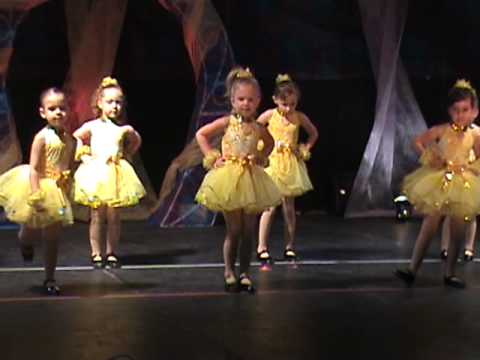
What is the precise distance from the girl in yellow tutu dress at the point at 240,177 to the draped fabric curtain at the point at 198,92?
8.50 ft

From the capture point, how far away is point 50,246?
5598 mm

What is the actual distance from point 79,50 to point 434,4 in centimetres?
346

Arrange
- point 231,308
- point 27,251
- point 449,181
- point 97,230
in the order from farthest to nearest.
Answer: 1. point 97,230
2. point 27,251
3. point 449,181
4. point 231,308

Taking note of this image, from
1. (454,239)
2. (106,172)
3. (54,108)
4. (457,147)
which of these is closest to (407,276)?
(454,239)

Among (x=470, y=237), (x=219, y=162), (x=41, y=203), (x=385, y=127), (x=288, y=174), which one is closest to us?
(x=41, y=203)

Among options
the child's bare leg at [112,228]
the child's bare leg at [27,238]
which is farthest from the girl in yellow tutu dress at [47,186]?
the child's bare leg at [112,228]

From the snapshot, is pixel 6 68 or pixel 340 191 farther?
pixel 340 191

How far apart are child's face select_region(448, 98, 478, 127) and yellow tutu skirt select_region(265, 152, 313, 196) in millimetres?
1300

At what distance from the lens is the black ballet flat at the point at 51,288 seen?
553 cm

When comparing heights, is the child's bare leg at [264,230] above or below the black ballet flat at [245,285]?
above

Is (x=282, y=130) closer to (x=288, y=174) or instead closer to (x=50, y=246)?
(x=288, y=174)

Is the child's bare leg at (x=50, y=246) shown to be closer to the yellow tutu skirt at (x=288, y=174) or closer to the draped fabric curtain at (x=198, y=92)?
the yellow tutu skirt at (x=288, y=174)

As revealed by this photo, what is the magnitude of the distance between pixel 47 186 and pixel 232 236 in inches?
43.8

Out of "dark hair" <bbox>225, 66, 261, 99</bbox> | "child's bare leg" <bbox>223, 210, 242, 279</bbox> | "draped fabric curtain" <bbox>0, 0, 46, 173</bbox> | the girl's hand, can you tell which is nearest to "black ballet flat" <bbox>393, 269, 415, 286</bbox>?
"child's bare leg" <bbox>223, 210, 242, 279</bbox>
